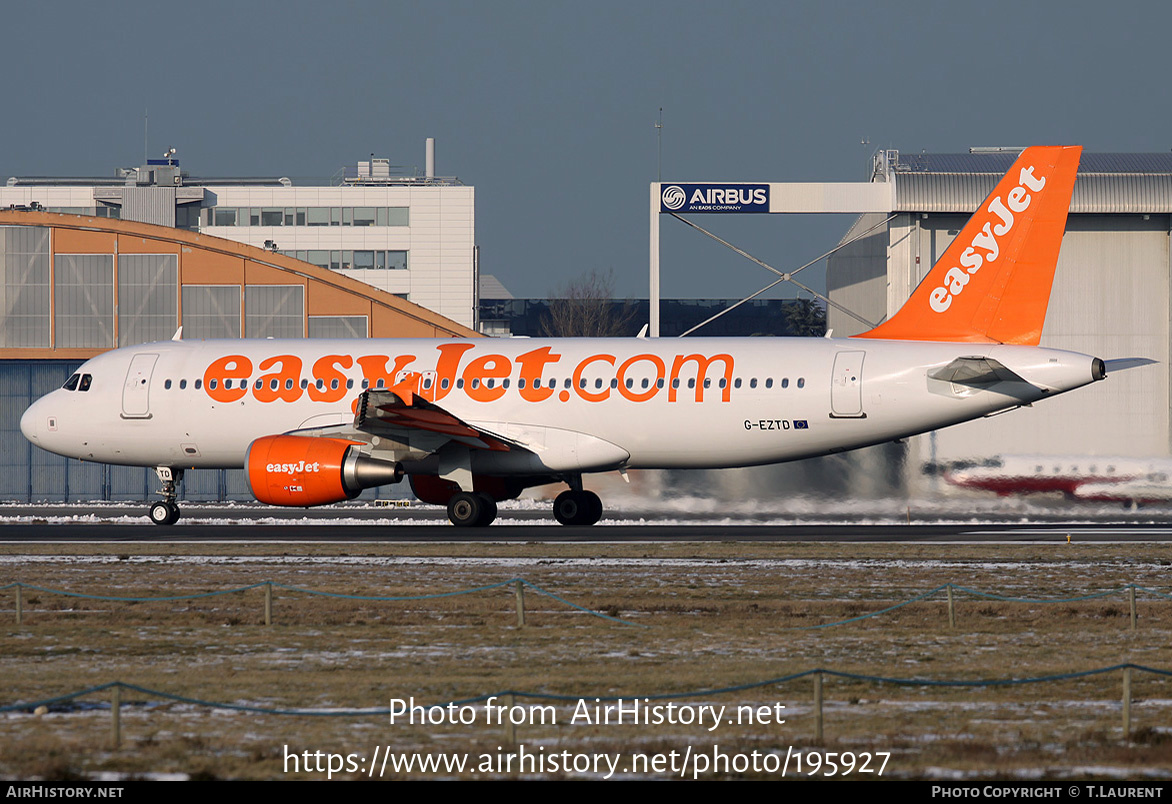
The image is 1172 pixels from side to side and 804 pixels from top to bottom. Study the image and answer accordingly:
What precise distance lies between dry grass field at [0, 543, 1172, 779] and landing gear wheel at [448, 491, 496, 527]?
5.99m

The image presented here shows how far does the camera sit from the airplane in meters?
28.4

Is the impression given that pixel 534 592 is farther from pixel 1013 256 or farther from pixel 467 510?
pixel 1013 256

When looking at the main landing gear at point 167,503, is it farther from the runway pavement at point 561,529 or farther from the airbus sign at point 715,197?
the airbus sign at point 715,197

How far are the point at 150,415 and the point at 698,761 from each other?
25808 millimetres

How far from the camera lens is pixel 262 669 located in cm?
1335

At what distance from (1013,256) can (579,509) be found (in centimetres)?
1092

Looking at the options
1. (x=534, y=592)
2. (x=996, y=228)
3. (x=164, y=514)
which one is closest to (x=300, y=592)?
(x=534, y=592)

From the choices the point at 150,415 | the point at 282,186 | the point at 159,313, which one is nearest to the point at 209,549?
the point at 150,415

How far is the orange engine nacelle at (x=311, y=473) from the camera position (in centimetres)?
2878

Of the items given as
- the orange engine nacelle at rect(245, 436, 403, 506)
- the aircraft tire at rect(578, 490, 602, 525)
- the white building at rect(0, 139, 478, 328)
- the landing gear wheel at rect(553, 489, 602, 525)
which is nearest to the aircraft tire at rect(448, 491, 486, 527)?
the orange engine nacelle at rect(245, 436, 403, 506)

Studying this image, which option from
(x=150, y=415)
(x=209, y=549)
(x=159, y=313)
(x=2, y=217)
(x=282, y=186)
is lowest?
(x=209, y=549)

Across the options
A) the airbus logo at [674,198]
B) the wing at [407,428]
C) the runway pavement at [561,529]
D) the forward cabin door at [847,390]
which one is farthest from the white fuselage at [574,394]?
the airbus logo at [674,198]

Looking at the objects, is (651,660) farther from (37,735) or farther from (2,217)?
(2,217)

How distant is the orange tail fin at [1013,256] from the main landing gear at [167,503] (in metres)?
17.9
